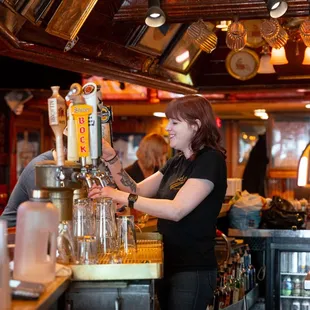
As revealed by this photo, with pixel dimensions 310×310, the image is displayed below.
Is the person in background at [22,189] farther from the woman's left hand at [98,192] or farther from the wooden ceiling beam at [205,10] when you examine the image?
the wooden ceiling beam at [205,10]

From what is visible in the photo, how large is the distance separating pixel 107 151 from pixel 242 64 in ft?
13.0

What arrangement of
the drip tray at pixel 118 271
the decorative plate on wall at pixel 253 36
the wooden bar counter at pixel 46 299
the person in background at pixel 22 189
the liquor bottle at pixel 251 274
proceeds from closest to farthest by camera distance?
the wooden bar counter at pixel 46 299
the drip tray at pixel 118 271
the person in background at pixel 22 189
the liquor bottle at pixel 251 274
the decorative plate on wall at pixel 253 36

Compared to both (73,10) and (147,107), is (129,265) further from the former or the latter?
(147,107)

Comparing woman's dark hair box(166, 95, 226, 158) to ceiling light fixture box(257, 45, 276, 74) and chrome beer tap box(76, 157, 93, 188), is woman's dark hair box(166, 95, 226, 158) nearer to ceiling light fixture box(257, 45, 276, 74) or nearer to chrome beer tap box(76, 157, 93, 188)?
chrome beer tap box(76, 157, 93, 188)

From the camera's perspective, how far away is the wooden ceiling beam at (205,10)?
200 inches

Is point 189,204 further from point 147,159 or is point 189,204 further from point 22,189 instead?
point 147,159

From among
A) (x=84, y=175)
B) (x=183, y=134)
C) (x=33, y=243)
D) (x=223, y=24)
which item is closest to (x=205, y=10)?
(x=223, y=24)

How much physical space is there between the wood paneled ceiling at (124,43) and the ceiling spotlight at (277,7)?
0.79 ft

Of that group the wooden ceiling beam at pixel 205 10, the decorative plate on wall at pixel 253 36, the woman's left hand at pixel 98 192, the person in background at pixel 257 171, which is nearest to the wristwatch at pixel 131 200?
the woman's left hand at pixel 98 192

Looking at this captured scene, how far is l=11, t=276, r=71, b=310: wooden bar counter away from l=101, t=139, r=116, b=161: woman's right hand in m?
1.27

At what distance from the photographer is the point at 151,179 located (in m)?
4.04

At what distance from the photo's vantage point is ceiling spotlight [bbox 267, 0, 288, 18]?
4788 mm

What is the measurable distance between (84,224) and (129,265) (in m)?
0.34

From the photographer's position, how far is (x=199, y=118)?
12.1ft
